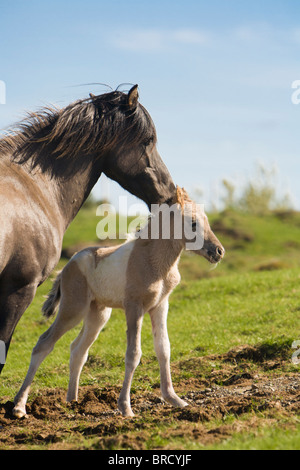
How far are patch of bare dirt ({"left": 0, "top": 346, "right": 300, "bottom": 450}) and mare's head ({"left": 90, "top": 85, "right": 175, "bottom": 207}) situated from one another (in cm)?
207

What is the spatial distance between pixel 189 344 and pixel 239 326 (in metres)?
1.25

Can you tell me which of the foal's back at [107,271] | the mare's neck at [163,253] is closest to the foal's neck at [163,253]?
the mare's neck at [163,253]

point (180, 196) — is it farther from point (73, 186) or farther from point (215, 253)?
point (73, 186)

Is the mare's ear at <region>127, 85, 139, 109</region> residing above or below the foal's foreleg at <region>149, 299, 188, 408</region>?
above

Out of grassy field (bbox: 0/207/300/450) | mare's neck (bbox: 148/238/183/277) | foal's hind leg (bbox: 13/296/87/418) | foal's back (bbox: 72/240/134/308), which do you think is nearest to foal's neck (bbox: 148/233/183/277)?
mare's neck (bbox: 148/238/183/277)

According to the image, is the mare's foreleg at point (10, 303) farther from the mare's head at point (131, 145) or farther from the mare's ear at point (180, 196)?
the mare's ear at point (180, 196)

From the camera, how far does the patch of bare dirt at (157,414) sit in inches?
183

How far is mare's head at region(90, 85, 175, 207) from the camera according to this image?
5.53m

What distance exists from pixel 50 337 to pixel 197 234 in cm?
183

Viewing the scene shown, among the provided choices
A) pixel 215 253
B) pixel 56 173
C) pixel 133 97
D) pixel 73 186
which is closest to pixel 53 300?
pixel 73 186

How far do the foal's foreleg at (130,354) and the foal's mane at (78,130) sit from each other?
162cm

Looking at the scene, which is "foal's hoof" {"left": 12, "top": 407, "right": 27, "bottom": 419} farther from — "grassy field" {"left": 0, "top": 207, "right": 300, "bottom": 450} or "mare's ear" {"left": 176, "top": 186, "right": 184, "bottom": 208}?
"mare's ear" {"left": 176, "top": 186, "right": 184, "bottom": 208}

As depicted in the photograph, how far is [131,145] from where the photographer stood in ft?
18.3

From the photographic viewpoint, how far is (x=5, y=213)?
4.66m
